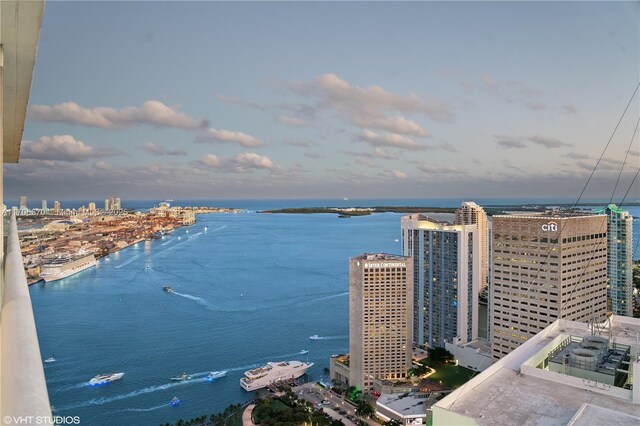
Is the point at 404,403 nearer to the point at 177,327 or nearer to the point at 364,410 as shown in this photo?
the point at 364,410

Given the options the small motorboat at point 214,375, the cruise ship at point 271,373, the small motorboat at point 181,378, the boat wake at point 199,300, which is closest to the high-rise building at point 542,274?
the cruise ship at point 271,373

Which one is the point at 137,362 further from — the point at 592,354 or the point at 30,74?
the point at 30,74

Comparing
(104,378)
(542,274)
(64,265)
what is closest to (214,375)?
(104,378)

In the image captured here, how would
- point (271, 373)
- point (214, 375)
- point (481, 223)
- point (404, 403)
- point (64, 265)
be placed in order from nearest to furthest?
point (404, 403) < point (271, 373) < point (214, 375) < point (481, 223) < point (64, 265)

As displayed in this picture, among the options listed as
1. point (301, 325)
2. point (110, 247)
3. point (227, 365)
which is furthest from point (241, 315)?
point (110, 247)

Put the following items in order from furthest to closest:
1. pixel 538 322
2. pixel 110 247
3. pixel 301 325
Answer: pixel 110 247, pixel 301 325, pixel 538 322

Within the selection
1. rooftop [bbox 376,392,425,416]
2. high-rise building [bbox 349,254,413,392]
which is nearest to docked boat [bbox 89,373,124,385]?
high-rise building [bbox 349,254,413,392]

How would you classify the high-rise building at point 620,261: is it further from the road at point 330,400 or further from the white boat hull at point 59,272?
the white boat hull at point 59,272
